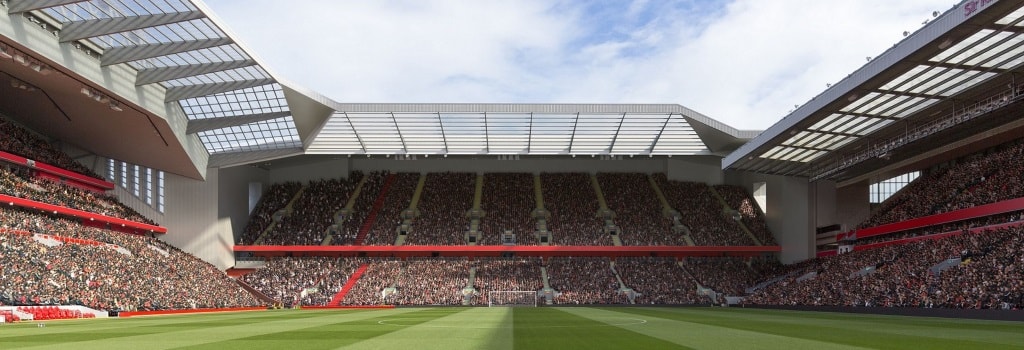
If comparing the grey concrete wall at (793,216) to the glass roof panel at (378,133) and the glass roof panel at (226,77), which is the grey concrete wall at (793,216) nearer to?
the glass roof panel at (378,133)

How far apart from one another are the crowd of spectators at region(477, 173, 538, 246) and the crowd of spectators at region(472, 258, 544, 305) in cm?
163

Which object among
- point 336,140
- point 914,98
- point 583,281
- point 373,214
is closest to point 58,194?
point 336,140

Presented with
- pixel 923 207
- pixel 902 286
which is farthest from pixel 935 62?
pixel 923 207

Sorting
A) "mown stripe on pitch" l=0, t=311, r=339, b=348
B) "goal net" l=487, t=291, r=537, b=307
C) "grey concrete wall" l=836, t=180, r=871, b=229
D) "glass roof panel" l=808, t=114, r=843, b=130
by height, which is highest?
"glass roof panel" l=808, t=114, r=843, b=130

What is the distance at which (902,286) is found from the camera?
37562 millimetres

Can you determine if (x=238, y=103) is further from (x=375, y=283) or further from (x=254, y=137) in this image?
(x=375, y=283)

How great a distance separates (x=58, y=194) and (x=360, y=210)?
2697cm

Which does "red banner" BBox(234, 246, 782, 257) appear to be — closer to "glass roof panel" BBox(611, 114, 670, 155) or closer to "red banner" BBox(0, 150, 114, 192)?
"glass roof panel" BBox(611, 114, 670, 155)

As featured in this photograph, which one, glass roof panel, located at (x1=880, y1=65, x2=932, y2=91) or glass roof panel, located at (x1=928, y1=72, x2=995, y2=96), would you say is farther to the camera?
glass roof panel, located at (x1=928, y1=72, x2=995, y2=96)

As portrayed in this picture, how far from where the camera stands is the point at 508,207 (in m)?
72.2

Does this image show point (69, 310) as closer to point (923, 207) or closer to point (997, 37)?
point (997, 37)

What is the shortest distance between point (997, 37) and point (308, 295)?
4739 cm

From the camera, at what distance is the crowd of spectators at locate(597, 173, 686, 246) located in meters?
67.7

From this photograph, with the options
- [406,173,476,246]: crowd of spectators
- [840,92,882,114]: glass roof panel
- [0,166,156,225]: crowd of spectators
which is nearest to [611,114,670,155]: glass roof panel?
[406,173,476,246]: crowd of spectators
